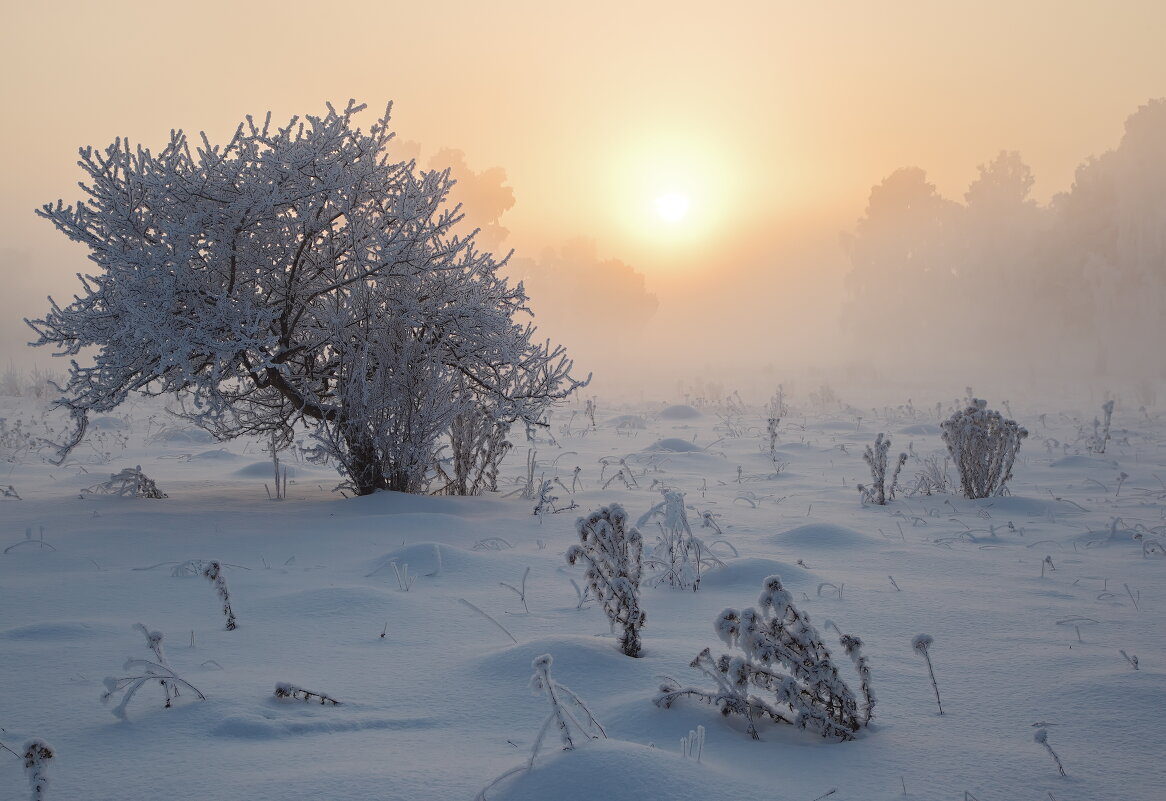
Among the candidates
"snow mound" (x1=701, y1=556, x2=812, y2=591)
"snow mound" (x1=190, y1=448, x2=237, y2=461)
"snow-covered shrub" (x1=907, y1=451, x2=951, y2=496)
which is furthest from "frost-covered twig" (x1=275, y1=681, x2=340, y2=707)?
"snow mound" (x1=190, y1=448, x2=237, y2=461)

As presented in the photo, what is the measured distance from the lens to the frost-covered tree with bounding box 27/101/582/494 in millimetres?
4805

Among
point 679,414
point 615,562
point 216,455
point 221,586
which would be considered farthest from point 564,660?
point 679,414

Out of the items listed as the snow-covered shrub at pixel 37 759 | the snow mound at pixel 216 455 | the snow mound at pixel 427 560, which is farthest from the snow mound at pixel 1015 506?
the snow mound at pixel 216 455

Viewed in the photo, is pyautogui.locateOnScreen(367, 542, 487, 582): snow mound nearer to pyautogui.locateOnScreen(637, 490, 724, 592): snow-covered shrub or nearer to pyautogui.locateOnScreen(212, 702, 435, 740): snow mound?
pyautogui.locateOnScreen(637, 490, 724, 592): snow-covered shrub

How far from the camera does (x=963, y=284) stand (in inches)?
1789

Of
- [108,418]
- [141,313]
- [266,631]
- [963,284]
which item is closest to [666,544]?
[266,631]

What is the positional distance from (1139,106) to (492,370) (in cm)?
4058

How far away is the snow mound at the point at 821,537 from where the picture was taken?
4.40 m

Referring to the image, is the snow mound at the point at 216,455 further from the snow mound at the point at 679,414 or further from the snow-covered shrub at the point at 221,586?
the snow mound at the point at 679,414

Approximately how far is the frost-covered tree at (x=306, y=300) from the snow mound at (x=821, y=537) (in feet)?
6.44

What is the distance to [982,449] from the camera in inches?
241

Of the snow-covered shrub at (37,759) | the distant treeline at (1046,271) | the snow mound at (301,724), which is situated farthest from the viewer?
the distant treeline at (1046,271)

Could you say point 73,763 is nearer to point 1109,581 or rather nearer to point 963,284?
point 1109,581

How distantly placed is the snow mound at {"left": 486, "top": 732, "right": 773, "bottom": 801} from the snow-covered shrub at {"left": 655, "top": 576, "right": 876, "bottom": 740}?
33cm
